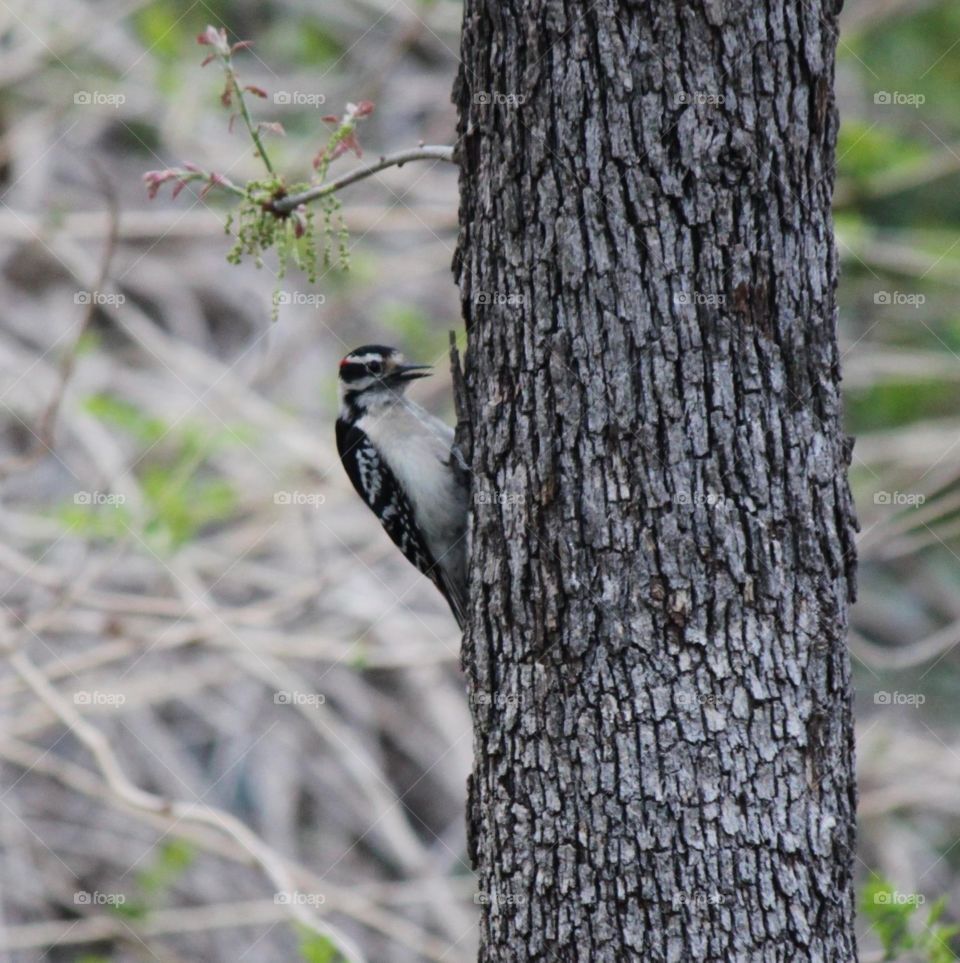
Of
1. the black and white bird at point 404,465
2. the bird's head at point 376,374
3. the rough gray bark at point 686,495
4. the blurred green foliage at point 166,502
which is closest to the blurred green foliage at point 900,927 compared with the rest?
the rough gray bark at point 686,495

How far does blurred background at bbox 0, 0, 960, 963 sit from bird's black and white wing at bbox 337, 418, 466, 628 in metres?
0.76

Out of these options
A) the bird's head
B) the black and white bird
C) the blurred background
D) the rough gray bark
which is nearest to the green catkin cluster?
the rough gray bark

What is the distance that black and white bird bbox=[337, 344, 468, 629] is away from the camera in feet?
14.5

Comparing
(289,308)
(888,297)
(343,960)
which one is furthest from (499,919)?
(289,308)

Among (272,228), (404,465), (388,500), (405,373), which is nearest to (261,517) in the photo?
(388,500)

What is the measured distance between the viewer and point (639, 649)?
2496 millimetres

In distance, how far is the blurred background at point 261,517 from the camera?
6.04 metres

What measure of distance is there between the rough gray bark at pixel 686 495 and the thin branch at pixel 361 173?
0.46 metres

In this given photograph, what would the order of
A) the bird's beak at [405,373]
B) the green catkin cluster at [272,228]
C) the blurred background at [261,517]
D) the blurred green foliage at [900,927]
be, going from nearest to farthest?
1. the green catkin cluster at [272,228]
2. the blurred green foliage at [900,927]
3. the bird's beak at [405,373]
4. the blurred background at [261,517]

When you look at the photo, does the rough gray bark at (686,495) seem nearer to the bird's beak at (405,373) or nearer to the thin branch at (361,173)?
the thin branch at (361,173)

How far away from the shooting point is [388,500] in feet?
16.3

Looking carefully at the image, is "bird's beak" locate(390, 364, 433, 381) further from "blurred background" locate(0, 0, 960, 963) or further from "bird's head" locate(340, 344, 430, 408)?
"blurred background" locate(0, 0, 960, 963)

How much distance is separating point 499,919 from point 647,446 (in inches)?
44.2

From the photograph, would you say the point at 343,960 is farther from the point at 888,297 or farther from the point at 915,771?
the point at 888,297
